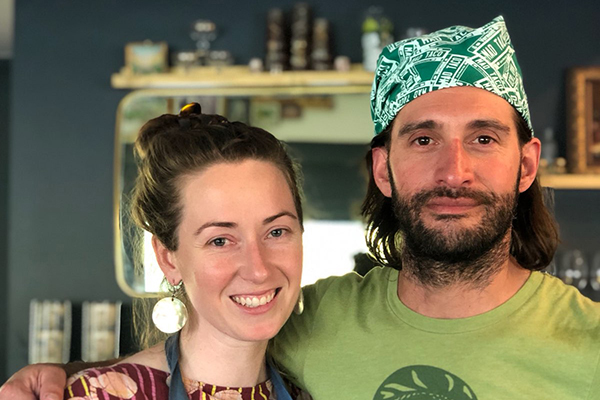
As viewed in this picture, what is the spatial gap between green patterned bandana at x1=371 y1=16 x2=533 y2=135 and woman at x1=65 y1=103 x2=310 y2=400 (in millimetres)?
310

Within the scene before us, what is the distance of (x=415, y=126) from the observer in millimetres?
1708

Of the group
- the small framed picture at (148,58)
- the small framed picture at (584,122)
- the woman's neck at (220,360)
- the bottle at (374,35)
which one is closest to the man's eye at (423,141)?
the woman's neck at (220,360)

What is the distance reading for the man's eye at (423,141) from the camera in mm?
1706

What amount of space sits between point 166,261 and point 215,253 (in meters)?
0.17

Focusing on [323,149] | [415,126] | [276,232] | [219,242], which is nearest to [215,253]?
[219,242]

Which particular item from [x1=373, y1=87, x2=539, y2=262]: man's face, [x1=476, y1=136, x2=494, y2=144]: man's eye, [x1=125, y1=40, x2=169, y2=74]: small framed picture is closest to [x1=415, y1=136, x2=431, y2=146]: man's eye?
[x1=373, y1=87, x2=539, y2=262]: man's face

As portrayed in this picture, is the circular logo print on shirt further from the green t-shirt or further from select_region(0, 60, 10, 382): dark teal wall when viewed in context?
select_region(0, 60, 10, 382): dark teal wall

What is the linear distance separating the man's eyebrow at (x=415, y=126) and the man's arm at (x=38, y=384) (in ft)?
2.77

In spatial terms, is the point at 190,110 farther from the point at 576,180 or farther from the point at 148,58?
the point at 576,180

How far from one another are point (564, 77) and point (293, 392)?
3.31 meters

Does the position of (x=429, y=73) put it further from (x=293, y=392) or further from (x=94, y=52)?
(x=94, y=52)

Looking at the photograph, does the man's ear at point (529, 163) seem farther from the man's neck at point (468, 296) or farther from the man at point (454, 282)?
the man's neck at point (468, 296)

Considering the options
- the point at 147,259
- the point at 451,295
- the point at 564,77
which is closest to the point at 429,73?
the point at 451,295

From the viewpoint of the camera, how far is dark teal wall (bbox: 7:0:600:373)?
4.69 metres
